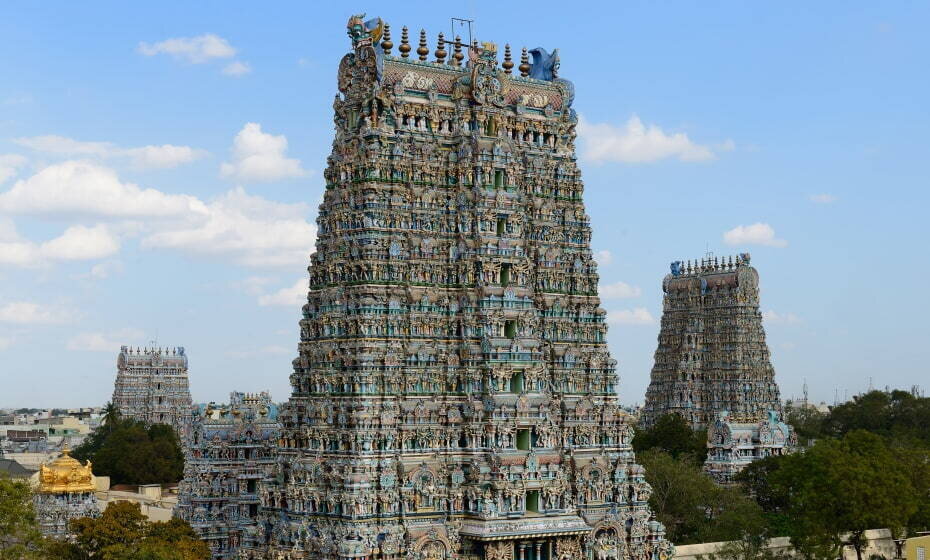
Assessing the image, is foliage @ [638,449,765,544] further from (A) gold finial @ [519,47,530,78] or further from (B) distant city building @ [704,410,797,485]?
(A) gold finial @ [519,47,530,78]

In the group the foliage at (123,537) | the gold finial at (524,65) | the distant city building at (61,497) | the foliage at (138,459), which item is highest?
the gold finial at (524,65)

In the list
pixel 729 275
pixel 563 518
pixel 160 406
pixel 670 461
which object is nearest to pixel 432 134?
pixel 563 518

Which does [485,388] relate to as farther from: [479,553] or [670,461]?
[670,461]

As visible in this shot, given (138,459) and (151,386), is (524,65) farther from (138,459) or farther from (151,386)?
(151,386)

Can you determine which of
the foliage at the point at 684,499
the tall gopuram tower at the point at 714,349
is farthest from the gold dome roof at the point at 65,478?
the tall gopuram tower at the point at 714,349

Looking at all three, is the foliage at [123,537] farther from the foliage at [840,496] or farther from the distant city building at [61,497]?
the foliage at [840,496]

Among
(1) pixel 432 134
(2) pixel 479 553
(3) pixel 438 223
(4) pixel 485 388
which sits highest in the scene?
(1) pixel 432 134

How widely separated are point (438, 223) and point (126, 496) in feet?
138

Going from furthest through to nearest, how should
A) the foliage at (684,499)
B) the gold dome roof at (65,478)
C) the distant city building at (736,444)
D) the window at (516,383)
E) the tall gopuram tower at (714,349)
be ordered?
the tall gopuram tower at (714,349) < the distant city building at (736,444) < the foliage at (684,499) < the gold dome roof at (65,478) < the window at (516,383)

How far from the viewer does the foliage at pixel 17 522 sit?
46.3 m

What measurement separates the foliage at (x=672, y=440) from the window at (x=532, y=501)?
46.2 m

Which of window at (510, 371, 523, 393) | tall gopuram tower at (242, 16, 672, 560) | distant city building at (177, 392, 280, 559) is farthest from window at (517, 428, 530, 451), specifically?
distant city building at (177, 392, 280, 559)

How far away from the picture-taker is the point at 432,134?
51500 mm

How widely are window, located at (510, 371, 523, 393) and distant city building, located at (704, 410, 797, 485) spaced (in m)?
41.3
